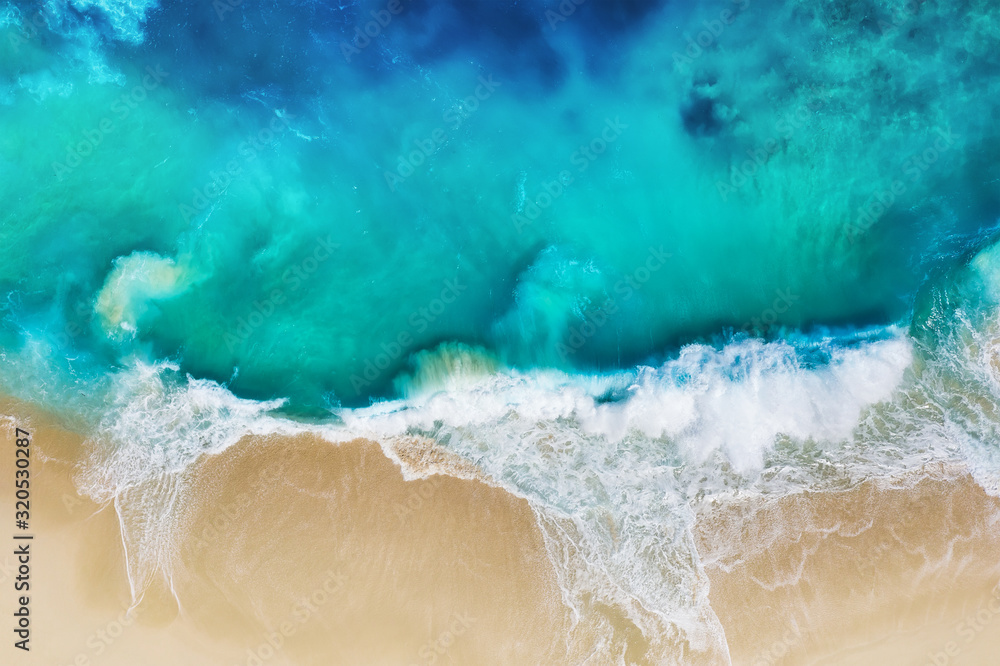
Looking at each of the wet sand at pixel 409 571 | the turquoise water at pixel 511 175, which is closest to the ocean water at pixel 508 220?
the turquoise water at pixel 511 175

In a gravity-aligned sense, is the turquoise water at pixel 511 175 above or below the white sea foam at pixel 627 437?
above

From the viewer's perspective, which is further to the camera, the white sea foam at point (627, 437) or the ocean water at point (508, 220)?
the ocean water at point (508, 220)

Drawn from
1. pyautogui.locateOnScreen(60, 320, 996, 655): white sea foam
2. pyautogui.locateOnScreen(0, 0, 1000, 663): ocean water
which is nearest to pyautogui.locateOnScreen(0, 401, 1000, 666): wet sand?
pyautogui.locateOnScreen(60, 320, 996, 655): white sea foam

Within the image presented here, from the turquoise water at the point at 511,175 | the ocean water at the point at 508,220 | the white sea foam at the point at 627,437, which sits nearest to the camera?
the white sea foam at the point at 627,437

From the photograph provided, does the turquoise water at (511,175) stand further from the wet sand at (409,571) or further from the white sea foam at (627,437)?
the wet sand at (409,571)

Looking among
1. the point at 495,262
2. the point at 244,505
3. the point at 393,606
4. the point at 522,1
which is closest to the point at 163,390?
the point at 244,505
